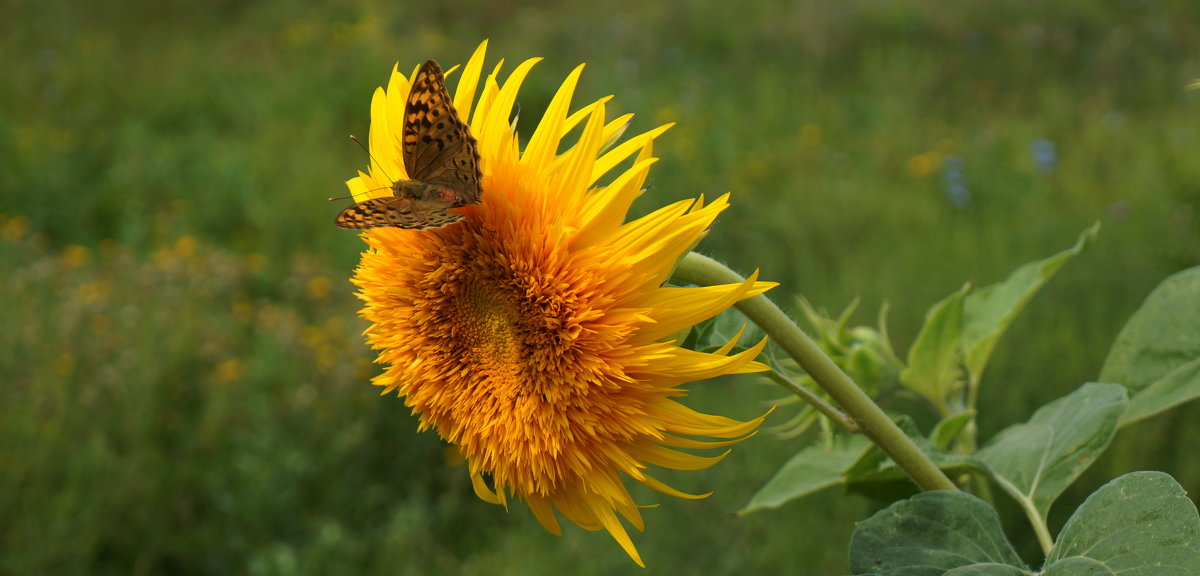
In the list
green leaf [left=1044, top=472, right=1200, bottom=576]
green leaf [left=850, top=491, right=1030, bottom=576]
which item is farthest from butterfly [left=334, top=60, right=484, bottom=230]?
green leaf [left=1044, top=472, right=1200, bottom=576]

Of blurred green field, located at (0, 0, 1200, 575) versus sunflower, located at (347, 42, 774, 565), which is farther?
blurred green field, located at (0, 0, 1200, 575)

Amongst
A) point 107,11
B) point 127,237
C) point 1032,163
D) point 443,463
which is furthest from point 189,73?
point 1032,163

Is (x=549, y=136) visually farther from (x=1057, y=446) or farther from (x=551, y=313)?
(x=1057, y=446)

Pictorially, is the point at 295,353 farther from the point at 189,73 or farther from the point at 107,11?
the point at 107,11

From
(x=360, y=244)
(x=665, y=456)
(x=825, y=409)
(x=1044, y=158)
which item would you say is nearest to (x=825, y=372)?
(x=825, y=409)

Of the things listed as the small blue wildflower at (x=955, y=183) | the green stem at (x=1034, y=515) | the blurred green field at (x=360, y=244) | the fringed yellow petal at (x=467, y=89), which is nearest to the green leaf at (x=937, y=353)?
the green stem at (x=1034, y=515)

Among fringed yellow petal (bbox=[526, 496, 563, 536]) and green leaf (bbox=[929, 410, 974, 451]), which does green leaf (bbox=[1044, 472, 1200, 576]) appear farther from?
fringed yellow petal (bbox=[526, 496, 563, 536])

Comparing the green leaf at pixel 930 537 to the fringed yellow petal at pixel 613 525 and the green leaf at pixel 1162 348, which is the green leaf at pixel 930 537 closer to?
the fringed yellow petal at pixel 613 525
